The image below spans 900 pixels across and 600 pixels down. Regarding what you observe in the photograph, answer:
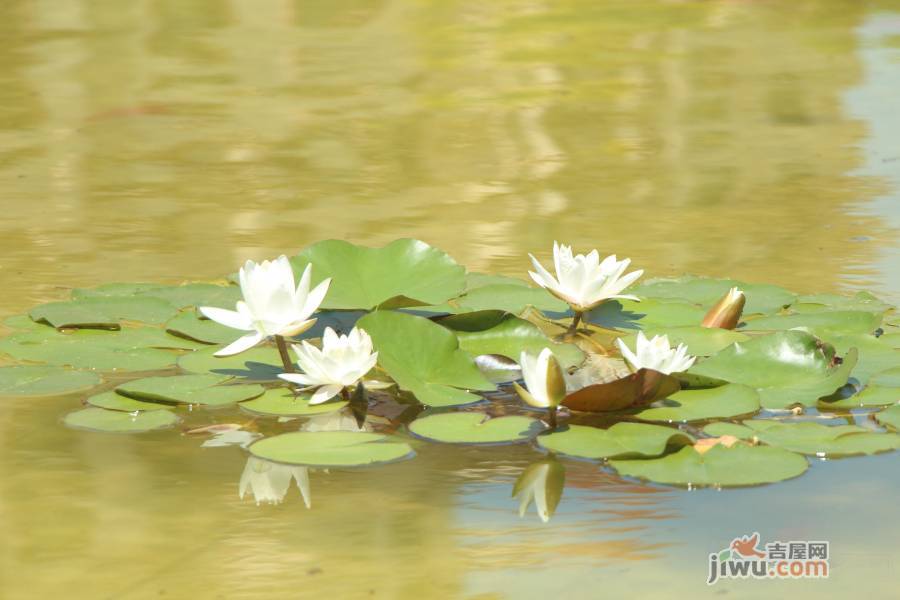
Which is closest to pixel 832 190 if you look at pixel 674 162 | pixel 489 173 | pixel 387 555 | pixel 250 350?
pixel 674 162

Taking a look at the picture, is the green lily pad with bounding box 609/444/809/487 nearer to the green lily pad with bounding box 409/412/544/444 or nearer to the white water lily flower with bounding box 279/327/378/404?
the green lily pad with bounding box 409/412/544/444

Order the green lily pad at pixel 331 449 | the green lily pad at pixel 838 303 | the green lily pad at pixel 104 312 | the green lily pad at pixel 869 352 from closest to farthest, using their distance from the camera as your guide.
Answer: the green lily pad at pixel 331 449, the green lily pad at pixel 869 352, the green lily pad at pixel 104 312, the green lily pad at pixel 838 303

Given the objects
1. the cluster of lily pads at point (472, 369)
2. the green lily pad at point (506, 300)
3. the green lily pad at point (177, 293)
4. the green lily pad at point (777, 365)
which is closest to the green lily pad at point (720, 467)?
the cluster of lily pads at point (472, 369)

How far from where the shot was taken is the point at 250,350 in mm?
2455

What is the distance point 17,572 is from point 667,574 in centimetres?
75

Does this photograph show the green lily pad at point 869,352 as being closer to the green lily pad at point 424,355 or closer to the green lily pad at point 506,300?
the green lily pad at point 506,300

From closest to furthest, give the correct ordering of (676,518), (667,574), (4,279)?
(667,574)
(676,518)
(4,279)

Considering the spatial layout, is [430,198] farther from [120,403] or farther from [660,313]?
[120,403]

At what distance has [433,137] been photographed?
4426 mm

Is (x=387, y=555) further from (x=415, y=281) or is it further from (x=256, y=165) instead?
(x=256, y=165)

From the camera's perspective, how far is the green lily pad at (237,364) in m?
2.34

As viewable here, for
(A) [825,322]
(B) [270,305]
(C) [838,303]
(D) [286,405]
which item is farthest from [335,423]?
(C) [838,303]

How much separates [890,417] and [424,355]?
2.30 ft

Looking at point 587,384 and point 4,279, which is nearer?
point 587,384
